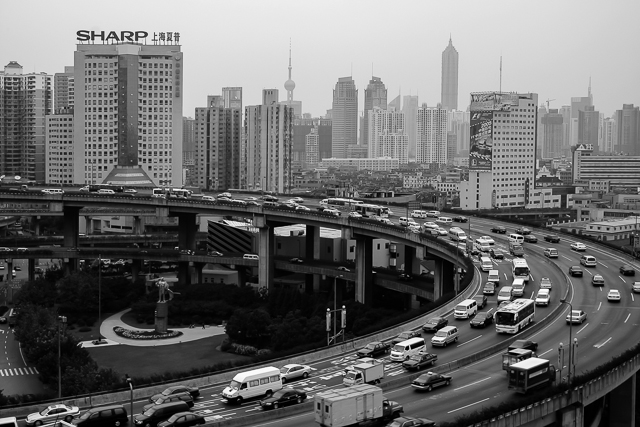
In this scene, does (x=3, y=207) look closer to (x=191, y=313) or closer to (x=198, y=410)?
(x=191, y=313)

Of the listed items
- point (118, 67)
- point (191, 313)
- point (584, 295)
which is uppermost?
point (118, 67)

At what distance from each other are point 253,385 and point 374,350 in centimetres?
893

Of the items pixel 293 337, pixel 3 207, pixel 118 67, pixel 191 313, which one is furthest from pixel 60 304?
pixel 118 67

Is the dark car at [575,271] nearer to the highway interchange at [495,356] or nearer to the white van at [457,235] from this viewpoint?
the highway interchange at [495,356]

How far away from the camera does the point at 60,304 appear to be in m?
85.6

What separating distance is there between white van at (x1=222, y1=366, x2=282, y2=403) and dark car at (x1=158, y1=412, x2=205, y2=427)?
11.6ft

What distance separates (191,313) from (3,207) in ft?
196

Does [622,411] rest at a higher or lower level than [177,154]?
lower

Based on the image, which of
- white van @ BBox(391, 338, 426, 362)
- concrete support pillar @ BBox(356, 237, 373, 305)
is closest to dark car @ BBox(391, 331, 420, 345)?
white van @ BBox(391, 338, 426, 362)

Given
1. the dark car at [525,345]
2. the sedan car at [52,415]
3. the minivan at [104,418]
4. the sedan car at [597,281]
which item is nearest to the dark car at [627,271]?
the sedan car at [597,281]

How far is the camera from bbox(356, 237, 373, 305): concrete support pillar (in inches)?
3381

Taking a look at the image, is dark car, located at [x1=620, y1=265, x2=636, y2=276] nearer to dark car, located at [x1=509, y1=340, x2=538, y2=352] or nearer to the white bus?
the white bus

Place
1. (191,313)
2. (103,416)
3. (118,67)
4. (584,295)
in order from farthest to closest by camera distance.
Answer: (118,67) → (191,313) → (584,295) → (103,416)

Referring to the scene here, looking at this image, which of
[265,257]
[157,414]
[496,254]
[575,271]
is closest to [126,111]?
[265,257]
